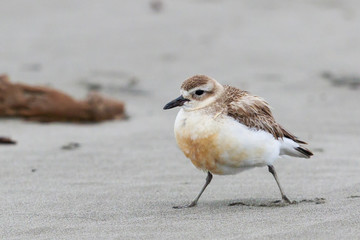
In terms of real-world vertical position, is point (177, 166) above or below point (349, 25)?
below

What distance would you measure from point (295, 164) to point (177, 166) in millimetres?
1262

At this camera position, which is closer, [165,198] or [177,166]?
[165,198]

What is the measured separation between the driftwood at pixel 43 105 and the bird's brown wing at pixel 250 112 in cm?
412

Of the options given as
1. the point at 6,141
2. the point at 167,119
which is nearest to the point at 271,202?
the point at 6,141

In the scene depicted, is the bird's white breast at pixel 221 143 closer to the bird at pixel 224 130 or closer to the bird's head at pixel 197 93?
the bird at pixel 224 130

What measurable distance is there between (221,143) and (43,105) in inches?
192

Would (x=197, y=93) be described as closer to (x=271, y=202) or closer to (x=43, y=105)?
(x=271, y=202)

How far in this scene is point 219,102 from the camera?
645 centimetres

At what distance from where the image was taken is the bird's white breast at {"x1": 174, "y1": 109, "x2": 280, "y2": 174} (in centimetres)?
611

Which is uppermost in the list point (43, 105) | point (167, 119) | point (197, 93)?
point (197, 93)

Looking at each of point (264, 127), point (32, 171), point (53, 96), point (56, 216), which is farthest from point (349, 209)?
point (53, 96)

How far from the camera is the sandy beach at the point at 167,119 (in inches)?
224

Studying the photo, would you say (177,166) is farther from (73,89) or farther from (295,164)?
(73,89)

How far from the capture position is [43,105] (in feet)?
34.2
